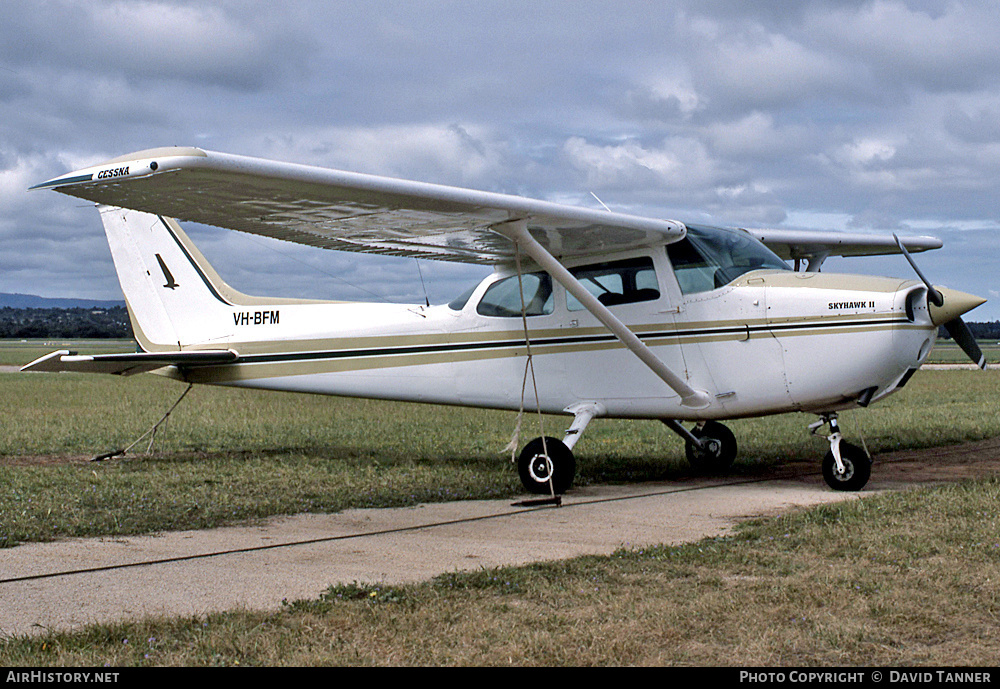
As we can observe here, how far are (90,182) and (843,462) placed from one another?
24.0ft

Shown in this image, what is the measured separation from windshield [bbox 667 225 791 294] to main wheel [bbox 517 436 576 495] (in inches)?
85.4

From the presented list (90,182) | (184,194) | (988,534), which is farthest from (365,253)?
(988,534)

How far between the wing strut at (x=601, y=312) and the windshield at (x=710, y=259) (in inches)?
34.3

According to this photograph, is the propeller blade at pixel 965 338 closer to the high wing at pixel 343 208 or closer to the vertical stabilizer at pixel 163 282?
the high wing at pixel 343 208

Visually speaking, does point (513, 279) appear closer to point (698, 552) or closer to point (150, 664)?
point (698, 552)

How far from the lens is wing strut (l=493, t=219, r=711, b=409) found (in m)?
9.37

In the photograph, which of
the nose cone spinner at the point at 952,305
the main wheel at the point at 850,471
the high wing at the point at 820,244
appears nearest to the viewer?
the nose cone spinner at the point at 952,305

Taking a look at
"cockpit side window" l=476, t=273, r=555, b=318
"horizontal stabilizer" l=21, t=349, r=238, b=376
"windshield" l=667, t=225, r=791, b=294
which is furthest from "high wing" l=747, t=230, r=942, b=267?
"horizontal stabilizer" l=21, t=349, r=238, b=376

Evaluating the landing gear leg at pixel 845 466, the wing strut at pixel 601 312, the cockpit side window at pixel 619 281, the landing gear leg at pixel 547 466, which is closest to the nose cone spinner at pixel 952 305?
the landing gear leg at pixel 845 466

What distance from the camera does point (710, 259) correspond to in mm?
9977

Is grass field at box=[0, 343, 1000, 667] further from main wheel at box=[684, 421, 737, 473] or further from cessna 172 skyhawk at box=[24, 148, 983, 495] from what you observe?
cessna 172 skyhawk at box=[24, 148, 983, 495]

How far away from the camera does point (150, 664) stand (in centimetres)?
416

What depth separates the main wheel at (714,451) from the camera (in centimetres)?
1185

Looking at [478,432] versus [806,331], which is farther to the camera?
[478,432]
